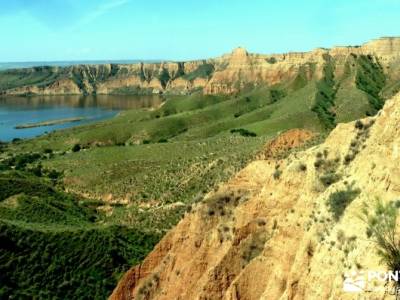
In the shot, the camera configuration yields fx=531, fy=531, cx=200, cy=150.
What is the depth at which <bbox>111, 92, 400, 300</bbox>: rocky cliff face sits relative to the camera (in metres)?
17.1

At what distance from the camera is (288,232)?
21.8 m

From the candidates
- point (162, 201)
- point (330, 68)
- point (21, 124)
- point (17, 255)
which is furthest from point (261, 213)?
point (21, 124)

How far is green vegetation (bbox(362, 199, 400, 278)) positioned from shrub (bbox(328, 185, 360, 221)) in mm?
1493

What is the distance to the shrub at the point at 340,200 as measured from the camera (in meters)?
18.8

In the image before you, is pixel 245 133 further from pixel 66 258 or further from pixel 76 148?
pixel 66 258

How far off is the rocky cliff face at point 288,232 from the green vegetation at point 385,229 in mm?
294

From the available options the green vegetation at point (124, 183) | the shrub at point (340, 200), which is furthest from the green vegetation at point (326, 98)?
the shrub at point (340, 200)

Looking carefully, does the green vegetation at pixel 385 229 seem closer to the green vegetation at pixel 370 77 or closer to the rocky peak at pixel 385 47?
the green vegetation at pixel 370 77

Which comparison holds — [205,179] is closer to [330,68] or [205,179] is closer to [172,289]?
[172,289]

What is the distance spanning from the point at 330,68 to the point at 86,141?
2953 inches

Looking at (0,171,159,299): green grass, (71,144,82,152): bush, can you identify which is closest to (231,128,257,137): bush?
(71,144,82,152): bush

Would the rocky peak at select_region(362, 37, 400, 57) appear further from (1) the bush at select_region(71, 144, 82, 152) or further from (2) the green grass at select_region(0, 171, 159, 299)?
(2) the green grass at select_region(0, 171, 159, 299)

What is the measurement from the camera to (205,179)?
6234 centimetres

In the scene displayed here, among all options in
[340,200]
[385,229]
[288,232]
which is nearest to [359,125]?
[288,232]
